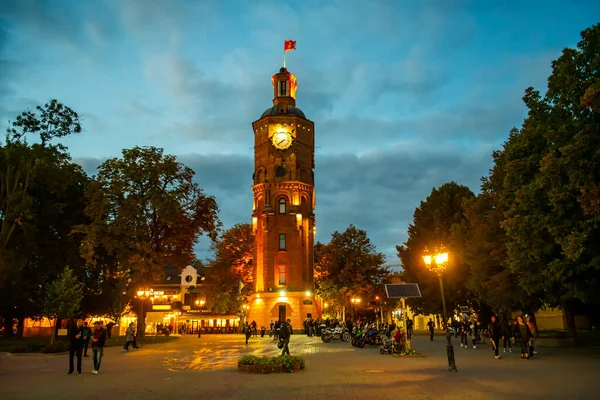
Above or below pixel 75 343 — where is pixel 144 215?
above

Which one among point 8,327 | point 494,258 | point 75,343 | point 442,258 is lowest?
point 8,327

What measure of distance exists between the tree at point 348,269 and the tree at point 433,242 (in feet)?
32.4

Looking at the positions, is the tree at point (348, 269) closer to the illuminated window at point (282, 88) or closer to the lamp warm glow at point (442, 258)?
the illuminated window at point (282, 88)

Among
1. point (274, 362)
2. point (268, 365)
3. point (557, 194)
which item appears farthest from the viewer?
point (557, 194)

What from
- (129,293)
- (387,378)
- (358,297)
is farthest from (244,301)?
(387,378)

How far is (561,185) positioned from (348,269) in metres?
45.7

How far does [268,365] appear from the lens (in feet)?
53.3

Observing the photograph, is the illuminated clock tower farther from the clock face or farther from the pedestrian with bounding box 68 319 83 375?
the pedestrian with bounding box 68 319 83 375

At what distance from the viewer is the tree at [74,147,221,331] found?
121 ft

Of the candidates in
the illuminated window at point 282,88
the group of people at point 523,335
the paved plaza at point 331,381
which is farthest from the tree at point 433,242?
the illuminated window at point 282,88

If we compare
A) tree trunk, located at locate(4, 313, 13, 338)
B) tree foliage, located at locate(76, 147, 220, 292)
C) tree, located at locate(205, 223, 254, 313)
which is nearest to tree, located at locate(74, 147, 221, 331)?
tree foliage, located at locate(76, 147, 220, 292)

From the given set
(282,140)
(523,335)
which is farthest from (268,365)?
(282,140)

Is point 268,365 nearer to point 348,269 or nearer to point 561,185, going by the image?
point 561,185

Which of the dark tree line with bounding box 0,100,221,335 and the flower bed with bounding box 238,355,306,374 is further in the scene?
the dark tree line with bounding box 0,100,221,335
